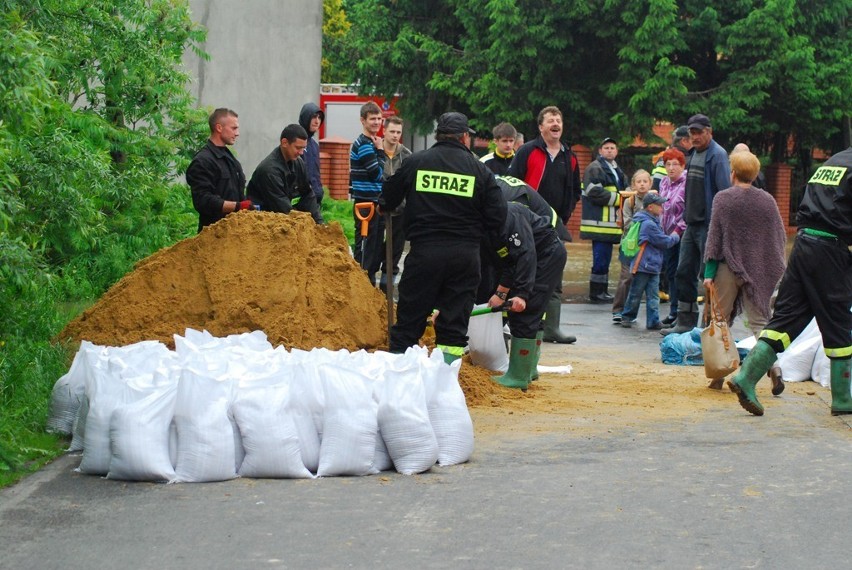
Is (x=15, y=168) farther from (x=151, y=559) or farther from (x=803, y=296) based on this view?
(x=803, y=296)

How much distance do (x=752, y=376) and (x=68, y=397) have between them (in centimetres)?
422

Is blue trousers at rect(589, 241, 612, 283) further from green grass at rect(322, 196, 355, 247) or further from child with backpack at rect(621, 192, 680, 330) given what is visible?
green grass at rect(322, 196, 355, 247)

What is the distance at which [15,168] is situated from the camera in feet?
27.2

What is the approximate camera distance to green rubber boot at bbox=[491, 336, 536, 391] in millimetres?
9408

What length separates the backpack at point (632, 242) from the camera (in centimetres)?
1430

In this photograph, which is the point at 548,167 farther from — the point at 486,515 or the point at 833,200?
the point at 486,515

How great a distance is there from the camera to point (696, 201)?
12.9 metres

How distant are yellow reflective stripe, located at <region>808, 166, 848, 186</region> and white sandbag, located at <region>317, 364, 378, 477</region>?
3.61m

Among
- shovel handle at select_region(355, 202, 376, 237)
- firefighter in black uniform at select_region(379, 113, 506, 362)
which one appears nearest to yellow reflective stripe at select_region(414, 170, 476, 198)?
firefighter in black uniform at select_region(379, 113, 506, 362)

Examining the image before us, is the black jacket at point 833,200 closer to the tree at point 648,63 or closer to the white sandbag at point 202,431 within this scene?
the white sandbag at point 202,431

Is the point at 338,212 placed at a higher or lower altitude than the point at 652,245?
lower

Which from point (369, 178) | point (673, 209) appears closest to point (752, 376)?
point (369, 178)

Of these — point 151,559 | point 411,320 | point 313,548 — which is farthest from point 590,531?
point 411,320

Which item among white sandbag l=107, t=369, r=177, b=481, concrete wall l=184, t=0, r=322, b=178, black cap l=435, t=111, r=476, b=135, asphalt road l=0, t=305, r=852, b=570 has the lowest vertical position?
asphalt road l=0, t=305, r=852, b=570
